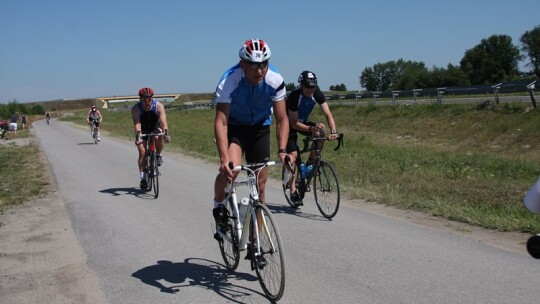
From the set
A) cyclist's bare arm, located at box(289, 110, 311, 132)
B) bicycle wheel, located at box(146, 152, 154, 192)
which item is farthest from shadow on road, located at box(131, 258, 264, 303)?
bicycle wheel, located at box(146, 152, 154, 192)

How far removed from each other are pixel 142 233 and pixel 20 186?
234 inches

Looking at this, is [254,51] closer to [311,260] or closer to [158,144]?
[311,260]

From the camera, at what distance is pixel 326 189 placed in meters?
7.95

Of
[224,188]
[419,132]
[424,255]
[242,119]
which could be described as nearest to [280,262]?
[224,188]

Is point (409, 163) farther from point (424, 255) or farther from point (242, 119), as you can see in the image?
point (242, 119)

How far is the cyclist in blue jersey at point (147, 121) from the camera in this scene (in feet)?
34.3

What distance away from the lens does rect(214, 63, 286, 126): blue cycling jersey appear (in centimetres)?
507

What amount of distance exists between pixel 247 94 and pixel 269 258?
160 cm

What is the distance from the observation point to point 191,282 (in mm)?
5207

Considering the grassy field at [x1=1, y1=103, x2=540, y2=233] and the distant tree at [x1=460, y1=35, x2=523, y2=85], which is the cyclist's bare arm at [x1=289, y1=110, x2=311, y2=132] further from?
the distant tree at [x1=460, y1=35, x2=523, y2=85]

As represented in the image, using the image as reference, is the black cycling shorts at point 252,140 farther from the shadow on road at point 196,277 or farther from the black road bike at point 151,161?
the black road bike at point 151,161

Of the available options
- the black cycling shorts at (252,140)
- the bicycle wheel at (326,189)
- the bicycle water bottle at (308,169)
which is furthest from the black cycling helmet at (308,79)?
the black cycling shorts at (252,140)

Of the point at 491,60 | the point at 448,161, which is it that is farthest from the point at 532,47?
the point at 448,161

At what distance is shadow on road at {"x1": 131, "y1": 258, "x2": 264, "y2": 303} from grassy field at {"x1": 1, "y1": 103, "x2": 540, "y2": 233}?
3511 mm
